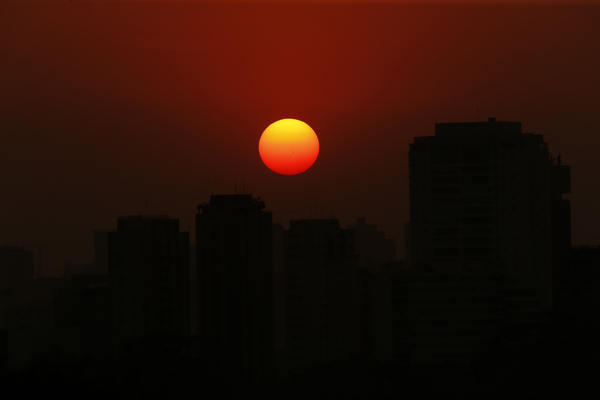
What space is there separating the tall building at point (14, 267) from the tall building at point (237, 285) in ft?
22.2

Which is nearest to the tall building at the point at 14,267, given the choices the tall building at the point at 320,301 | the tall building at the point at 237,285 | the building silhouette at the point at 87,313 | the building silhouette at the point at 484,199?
the building silhouette at the point at 87,313

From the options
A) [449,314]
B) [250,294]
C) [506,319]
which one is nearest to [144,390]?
[449,314]

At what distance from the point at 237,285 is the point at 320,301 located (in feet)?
11.1

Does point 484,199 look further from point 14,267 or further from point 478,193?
point 14,267

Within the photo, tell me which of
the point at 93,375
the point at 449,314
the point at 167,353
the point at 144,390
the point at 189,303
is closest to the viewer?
the point at 93,375

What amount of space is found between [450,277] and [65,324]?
1277cm

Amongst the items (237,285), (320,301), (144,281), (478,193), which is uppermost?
(478,193)

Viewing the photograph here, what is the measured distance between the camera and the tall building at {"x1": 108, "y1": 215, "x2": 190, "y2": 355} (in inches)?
886

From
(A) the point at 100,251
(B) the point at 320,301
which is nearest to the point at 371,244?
(B) the point at 320,301

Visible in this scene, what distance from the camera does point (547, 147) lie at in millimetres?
29156

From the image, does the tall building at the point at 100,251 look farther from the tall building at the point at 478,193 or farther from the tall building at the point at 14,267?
the tall building at the point at 478,193

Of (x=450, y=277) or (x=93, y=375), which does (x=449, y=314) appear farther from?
(x=93, y=375)

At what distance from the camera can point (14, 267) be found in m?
28.1

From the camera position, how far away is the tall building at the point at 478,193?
91.5ft
